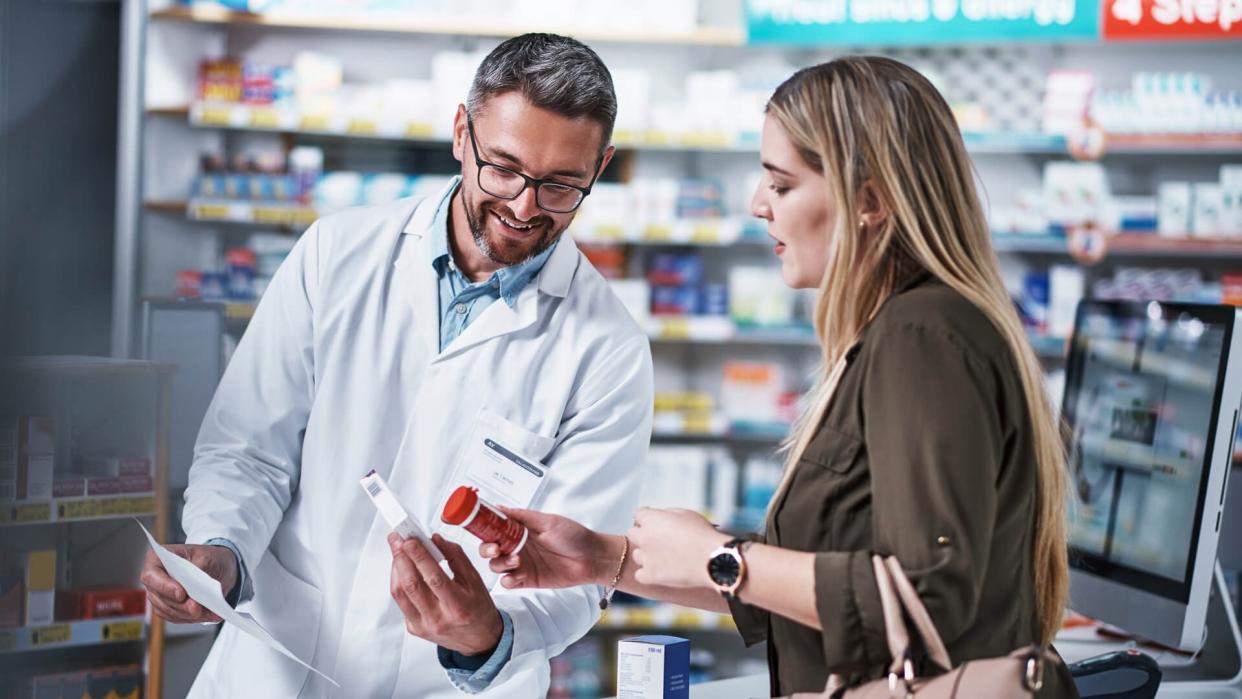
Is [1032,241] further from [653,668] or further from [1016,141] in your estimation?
[653,668]

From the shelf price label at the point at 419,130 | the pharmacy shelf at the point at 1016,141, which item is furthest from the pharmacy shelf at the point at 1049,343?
the shelf price label at the point at 419,130

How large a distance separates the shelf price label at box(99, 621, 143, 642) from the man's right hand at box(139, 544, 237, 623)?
1.46m

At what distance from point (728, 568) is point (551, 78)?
3.29 ft

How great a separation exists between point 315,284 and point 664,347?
3.76 m

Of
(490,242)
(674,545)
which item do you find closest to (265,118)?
(490,242)

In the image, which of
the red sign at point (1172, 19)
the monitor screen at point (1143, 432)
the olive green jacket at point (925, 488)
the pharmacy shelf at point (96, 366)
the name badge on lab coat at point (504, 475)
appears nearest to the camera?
the olive green jacket at point (925, 488)

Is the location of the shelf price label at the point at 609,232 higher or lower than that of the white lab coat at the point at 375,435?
higher

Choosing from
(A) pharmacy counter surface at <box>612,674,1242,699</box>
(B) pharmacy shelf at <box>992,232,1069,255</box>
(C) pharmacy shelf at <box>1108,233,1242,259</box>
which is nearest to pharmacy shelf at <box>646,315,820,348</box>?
(B) pharmacy shelf at <box>992,232,1069,255</box>

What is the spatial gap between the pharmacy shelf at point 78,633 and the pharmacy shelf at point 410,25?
317 centimetres

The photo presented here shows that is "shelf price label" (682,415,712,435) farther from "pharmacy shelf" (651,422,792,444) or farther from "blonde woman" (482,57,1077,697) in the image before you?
"blonde woman" (482,57,1077,697)

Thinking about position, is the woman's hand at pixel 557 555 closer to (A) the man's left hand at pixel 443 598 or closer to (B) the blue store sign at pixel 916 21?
(A) the man's left hand at pixel 443 598

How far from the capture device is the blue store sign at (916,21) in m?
5.06

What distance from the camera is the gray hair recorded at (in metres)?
1.99

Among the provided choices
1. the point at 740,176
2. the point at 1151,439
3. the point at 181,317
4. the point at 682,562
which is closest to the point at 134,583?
the point at 181,317
